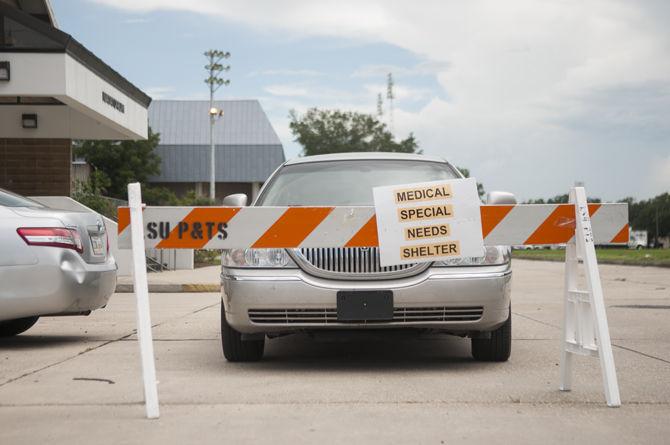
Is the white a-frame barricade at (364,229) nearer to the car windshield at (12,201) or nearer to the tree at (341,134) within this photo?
the car windshield at (12,201)

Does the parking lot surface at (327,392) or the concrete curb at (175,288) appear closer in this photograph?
the parking lot surface at (327,392)

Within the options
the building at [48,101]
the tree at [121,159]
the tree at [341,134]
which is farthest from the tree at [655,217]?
the building at [48,101]

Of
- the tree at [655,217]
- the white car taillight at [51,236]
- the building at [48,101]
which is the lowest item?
the tree at [655,217]

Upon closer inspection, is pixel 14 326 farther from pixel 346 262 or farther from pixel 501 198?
pixel 501 198

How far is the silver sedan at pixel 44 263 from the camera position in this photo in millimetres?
7340

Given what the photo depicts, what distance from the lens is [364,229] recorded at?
5406 mm

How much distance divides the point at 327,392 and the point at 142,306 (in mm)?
1233

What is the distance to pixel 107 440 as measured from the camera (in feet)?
14.2

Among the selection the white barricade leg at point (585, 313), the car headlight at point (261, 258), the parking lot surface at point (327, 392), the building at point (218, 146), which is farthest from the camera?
the building at point (218, 146)

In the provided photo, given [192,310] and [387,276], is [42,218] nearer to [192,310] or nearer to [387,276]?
[387,276]

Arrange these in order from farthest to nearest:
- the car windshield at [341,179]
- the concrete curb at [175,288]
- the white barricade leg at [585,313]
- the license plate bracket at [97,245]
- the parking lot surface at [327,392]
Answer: the concrete curb at [175,288] → the license plate bracket at [97,245] → the car windshield at [341,179] → the white barricade leg at [585,313] → the parking lot surface at [327,392]

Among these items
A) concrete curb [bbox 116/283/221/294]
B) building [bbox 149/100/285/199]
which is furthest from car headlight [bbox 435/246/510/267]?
building [bbox 149/100/285/199]

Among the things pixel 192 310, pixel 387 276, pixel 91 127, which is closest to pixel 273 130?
pixel 91 127

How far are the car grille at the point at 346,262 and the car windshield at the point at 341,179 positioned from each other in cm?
80
